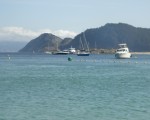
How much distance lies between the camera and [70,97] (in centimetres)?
4238

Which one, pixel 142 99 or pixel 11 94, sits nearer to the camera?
pixel 142 99

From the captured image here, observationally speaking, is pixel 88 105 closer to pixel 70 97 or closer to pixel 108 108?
pixel 108 108

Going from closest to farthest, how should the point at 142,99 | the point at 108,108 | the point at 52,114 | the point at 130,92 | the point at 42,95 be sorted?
1. the point at 52,114
2. the point at 108,108
3. the point at 142,99
4. the point at 42,95
5. the point at 130,92

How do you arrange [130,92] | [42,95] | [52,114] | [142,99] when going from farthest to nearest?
[130,92] < [42,95] < [142,99] < [52,114]

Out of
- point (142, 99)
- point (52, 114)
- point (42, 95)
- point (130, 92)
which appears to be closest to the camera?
point (52, 114)

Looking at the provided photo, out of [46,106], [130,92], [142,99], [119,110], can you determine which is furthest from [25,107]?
[130,92]

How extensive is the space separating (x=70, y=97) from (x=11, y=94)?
6.94 m

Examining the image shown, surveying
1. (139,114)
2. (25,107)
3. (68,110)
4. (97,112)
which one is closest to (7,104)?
(25,107)

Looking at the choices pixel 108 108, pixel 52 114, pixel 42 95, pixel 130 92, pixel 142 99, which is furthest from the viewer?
pixel 130 92

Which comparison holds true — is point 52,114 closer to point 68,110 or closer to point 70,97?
point 68,110

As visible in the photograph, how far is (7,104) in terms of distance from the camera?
37125mm

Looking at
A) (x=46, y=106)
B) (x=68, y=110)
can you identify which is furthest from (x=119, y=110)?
(x=46, y=106)

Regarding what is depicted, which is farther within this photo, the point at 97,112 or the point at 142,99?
the point at 142,99

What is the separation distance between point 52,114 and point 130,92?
1719cm
